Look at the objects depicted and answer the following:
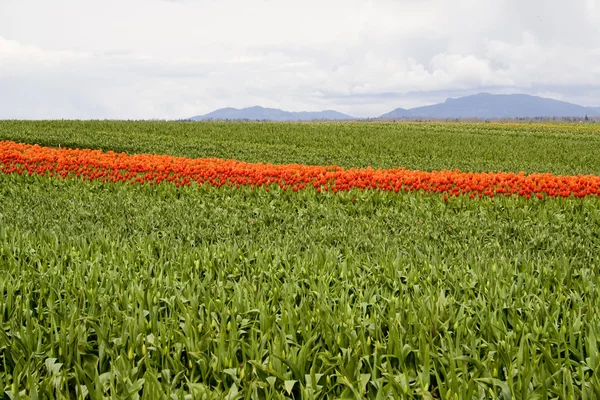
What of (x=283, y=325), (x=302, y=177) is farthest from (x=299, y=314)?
(x=302, y=177)

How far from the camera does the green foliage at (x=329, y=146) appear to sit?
26719 millimetres

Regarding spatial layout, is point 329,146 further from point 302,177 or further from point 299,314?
point 299,314

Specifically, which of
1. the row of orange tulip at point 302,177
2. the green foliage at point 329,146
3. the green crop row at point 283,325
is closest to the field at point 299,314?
the green crop row at point 283,325

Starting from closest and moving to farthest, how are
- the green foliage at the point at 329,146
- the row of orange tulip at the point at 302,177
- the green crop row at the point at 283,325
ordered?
the green crop row at the point at 283,325, the row of orange tulip at the point at 302,177, the green foliage at the point at 329,146

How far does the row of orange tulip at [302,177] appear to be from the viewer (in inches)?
493

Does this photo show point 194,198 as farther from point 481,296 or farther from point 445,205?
point 481,296

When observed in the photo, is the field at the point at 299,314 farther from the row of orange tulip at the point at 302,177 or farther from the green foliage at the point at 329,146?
the green foliage at the point at 329,146

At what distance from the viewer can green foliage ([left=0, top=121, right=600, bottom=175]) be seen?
2672cm

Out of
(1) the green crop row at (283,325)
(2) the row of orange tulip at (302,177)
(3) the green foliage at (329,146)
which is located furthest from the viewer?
(3) the green foliage at (329,146)

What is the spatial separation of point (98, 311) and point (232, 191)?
8.43m

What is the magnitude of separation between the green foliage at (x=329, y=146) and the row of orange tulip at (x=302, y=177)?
11.4m

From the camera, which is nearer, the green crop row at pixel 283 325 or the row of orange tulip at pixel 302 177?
the green crop row at pixel 283 325

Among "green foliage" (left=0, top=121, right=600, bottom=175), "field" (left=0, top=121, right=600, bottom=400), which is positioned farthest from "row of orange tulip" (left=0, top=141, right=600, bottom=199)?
"green foliage" (left=0, top=121, right=600, bottom=175)

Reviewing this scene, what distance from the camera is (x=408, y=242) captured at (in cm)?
866
